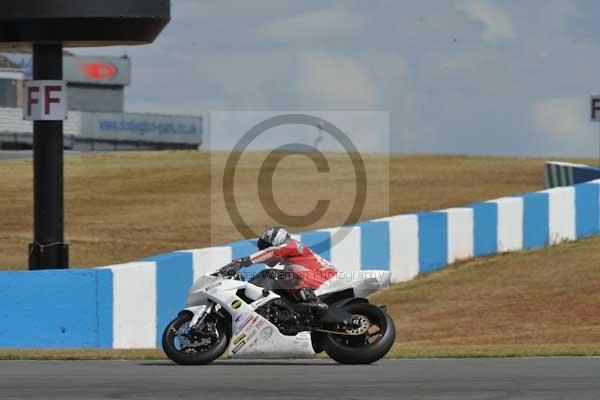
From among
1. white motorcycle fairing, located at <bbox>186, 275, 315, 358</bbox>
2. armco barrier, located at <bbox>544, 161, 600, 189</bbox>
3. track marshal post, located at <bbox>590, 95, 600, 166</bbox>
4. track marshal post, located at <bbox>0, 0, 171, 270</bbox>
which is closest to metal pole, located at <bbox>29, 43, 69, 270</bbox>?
track marshal post, located at <bbox>0, 0, 171, 270</bbox>

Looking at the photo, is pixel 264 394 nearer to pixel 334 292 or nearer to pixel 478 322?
pixel 334 292

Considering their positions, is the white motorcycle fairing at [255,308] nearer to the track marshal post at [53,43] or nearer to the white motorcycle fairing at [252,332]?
the white motorcycle fairing at [252,332]

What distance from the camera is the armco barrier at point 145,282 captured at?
14602 mm

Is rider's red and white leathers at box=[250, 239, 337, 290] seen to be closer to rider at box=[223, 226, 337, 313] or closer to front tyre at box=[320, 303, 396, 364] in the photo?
rider at box=[223, 226, 337, 313]

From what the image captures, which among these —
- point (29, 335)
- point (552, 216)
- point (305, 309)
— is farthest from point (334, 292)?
point (552, 216)

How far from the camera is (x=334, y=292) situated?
11.9m

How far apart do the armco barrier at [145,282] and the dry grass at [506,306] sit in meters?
0.46

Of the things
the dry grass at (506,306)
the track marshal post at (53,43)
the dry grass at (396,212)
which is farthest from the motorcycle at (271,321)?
the track marshal post at (53,43)

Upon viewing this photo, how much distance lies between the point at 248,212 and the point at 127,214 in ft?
8.94

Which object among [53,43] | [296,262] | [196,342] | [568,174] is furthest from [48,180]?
[568,174]

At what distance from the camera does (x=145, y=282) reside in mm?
15367

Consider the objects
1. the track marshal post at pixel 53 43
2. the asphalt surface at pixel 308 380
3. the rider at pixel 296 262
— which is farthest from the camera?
the track marshal post at pixel 53 43

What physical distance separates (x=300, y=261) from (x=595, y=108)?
76.1ft

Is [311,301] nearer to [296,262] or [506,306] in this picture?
[296,262]
